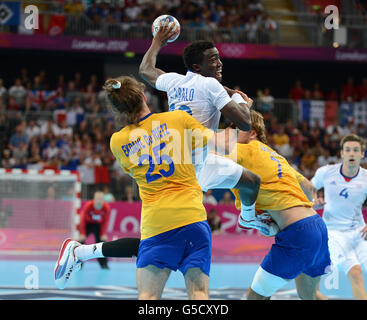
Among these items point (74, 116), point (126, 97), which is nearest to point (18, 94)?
point (74, 116)

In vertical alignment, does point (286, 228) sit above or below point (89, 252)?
above

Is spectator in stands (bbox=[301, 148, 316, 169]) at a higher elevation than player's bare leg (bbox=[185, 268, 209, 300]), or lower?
higher

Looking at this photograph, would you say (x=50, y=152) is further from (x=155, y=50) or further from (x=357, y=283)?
(x=155, y=50)

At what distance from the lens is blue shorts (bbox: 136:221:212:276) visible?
4.89m

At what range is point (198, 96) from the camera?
229 inches

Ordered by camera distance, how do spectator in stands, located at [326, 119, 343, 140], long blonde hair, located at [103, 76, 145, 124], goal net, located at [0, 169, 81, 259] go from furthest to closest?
spectator in stands, located at [326, 119, 343, 140] < goal net, located at [0, 169, 81, 259] < long blonde hair, located at [103, 76, 145, 124]

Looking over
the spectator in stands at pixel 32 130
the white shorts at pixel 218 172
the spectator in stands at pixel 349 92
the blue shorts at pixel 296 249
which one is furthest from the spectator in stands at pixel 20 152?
the spectator in stands at pixel 349 92

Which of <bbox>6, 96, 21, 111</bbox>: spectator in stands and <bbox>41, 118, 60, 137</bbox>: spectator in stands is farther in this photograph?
<bbox>6, 96, 21, 111</bbox>: spectator in stands

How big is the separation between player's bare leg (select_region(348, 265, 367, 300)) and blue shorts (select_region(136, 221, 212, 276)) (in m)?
3.91

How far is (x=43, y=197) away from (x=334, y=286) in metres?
7.46

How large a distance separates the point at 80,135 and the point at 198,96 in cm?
1483

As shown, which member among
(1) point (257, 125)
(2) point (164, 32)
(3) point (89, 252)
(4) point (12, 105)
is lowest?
(3) point (89, 252)

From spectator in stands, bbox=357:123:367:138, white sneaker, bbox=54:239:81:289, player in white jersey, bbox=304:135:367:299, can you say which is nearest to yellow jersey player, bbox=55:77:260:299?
white sneaker, bbox=54:239:81:289

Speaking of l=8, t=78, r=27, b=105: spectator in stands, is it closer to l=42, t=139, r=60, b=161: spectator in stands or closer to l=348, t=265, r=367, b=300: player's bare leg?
l=42, t=139, r=60, b=161: spectator in stands
